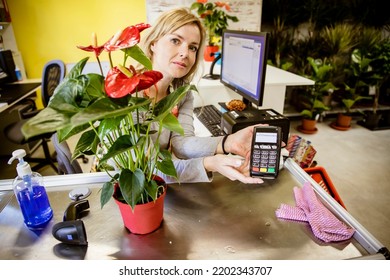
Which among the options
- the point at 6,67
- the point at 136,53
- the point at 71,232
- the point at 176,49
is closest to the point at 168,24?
the point at 176,49

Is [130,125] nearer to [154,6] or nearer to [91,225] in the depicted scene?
[91,225]

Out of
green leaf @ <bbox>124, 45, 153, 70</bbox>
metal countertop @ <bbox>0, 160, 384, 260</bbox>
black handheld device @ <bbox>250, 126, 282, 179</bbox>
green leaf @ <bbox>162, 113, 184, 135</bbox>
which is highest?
green leaf @ <bbox>124, 45, 153, 70</bbox>

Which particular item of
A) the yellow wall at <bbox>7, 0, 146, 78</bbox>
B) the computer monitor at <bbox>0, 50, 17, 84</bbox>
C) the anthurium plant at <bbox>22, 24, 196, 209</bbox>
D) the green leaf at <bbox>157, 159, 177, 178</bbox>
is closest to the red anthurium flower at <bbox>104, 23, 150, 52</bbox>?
the anthurium plant at <bbox>22, 24, 196, 209</bbox>

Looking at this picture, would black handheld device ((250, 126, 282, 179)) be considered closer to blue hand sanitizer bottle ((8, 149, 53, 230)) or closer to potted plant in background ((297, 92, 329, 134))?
blue hand sanitizer bottle ((8, 149, 53, 230))

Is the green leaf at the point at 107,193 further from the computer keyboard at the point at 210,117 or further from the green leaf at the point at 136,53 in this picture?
the computer keyboard at the point at 210,117

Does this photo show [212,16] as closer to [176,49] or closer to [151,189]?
[176,49]

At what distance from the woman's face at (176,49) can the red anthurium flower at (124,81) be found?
2.10 ft

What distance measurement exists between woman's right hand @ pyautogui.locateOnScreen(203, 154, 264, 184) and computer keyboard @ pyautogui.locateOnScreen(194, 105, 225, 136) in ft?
1.85

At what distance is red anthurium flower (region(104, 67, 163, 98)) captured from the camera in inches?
18.5

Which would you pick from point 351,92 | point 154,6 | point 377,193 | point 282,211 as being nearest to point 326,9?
point 351,92

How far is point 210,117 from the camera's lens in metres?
1.63

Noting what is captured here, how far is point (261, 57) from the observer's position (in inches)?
48.5

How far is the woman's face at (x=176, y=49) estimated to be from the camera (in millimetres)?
1122

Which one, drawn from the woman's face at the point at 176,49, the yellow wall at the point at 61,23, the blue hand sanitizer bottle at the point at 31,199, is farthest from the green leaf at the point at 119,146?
the yellow wall at the point at 61,23
